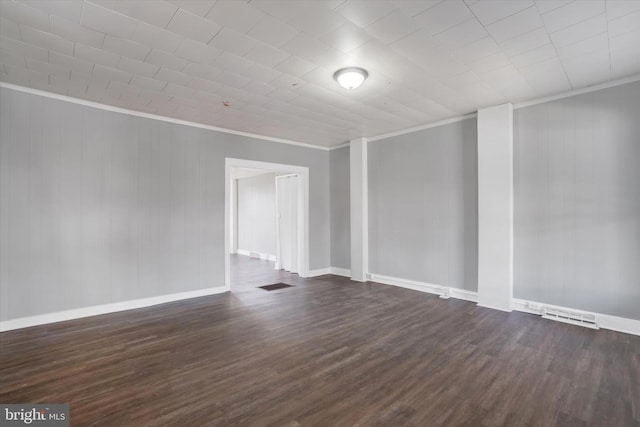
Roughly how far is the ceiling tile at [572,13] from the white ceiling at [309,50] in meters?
0.01

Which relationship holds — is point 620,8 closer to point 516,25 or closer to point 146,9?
point 516,25

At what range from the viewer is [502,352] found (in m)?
3.11

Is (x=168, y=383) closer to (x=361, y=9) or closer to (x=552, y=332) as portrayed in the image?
(x=361, y=9)

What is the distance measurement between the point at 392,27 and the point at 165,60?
7.42 feet

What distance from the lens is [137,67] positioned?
3293 mm

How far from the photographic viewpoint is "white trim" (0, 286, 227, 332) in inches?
147

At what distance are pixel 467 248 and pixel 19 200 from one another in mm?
6249

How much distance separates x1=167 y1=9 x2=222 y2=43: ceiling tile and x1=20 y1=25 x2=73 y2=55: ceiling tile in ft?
3.55

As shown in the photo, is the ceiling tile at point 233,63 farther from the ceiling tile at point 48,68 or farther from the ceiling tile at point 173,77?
the ceiling tile at point 48,68

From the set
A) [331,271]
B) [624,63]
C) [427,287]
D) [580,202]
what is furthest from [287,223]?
[624,63]

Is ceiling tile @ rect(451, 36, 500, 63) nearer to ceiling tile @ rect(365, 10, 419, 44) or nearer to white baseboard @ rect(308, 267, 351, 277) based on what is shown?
ceiling tile @ rect(365, 10, 419, 44)

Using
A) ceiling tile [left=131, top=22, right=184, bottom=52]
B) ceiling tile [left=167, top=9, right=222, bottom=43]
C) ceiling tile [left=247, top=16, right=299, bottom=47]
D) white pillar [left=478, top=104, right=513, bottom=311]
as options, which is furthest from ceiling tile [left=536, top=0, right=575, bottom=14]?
ceiling tile [left=131, top=22, right=184, bottom=52]

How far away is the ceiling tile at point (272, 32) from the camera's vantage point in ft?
8.41

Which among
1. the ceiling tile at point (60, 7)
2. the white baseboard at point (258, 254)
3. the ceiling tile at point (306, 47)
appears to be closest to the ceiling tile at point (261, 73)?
the ceiling tile at point (306, 47)
